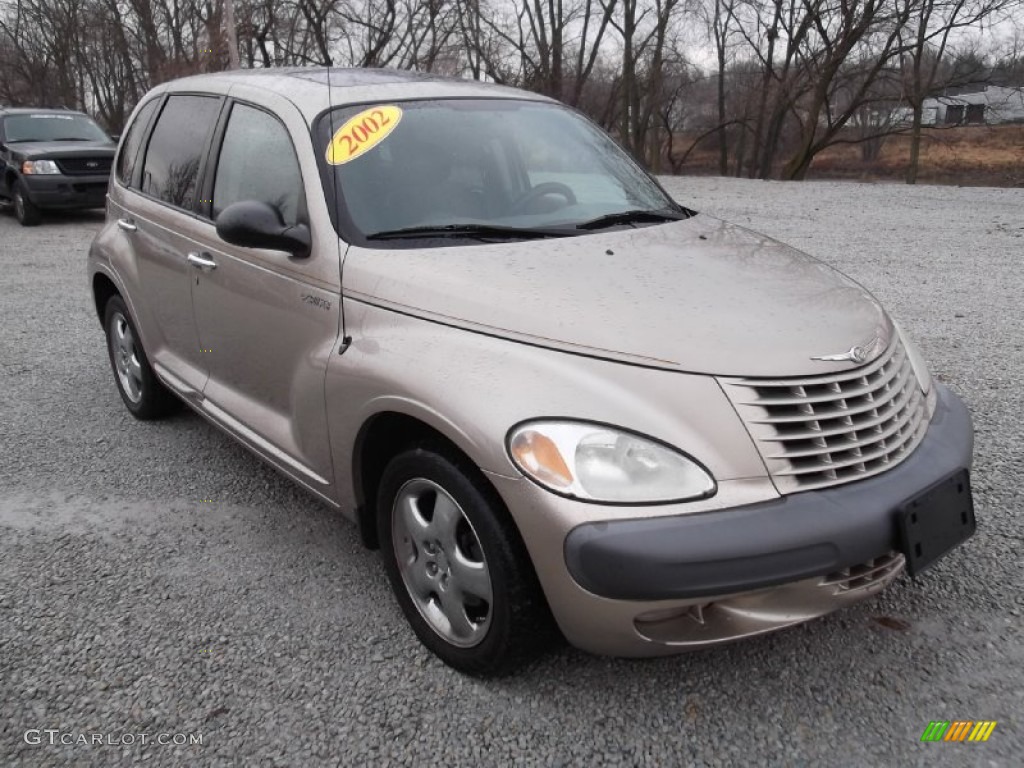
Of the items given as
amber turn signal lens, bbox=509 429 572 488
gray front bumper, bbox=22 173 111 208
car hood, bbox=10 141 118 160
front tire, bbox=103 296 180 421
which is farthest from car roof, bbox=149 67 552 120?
car hood, bbox=10 141 118 160

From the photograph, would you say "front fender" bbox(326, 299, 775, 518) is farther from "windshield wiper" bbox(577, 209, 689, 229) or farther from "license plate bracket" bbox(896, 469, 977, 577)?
"windshield wiper" bbox(577, 209, 689, 229)

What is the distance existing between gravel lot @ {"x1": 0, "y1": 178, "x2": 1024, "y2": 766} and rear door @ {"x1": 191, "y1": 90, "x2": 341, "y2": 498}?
45cm

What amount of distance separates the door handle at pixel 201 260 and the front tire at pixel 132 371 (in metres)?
1.03

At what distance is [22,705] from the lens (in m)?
2.33

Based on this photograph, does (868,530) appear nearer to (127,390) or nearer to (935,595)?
(935,595)

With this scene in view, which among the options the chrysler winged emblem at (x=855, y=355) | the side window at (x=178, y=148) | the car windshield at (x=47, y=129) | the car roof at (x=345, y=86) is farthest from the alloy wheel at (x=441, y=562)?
the car windshield at (x=47, y=129)

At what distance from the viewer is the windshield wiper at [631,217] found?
2.98m

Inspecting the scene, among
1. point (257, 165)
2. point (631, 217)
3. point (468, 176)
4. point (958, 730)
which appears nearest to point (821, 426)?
point (958, 730)

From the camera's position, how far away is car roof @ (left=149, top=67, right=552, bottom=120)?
308cm

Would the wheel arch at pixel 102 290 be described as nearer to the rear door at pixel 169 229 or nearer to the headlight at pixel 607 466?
the rear door at pixel 169 229

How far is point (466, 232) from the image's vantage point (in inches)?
108

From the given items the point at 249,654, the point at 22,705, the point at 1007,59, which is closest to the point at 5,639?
the point at 22,705

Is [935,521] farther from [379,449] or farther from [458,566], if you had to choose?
[379,449]

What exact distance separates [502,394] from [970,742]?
5.01ft
